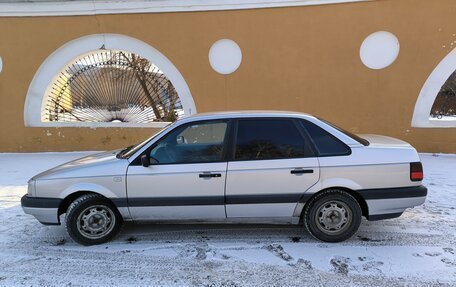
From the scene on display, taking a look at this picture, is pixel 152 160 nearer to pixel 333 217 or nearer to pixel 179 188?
pixel 179 188

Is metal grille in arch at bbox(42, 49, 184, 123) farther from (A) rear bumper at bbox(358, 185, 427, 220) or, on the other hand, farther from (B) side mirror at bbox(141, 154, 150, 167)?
(A) rear bumper at bbox(358, 185, 427, 220)

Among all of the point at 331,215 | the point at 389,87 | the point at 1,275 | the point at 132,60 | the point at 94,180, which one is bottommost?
the point at 1,275

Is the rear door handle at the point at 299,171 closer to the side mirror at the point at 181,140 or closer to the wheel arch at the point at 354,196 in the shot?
the wheel arch at the point at 354,196

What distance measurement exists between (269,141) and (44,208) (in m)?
2.51

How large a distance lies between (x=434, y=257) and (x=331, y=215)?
1.03 meters

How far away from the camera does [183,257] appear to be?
12.1 feet

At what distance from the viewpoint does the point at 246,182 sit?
383 cm

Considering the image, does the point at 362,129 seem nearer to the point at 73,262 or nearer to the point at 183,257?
the point at 183,257

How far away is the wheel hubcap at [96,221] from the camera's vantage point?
13.0 feet

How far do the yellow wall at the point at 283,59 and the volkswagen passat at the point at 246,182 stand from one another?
4661 millimetres

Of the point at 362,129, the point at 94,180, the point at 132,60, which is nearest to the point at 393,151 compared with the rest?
the point at 94,180

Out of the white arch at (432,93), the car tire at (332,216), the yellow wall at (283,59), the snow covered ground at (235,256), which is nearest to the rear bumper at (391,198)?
the car tire at (332,216)

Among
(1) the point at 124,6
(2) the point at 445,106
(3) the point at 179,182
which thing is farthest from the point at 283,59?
(2) the point at 445,106

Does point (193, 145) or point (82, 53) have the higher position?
point (82, 53)
